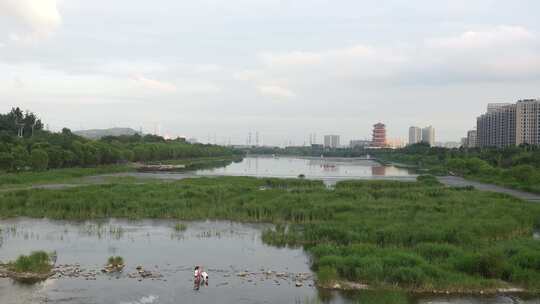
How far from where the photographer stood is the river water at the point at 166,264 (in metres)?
14.8

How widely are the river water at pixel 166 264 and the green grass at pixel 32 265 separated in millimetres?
720

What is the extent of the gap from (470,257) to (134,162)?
8211 centimetres

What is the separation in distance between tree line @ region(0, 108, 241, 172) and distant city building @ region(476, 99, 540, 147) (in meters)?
81.4

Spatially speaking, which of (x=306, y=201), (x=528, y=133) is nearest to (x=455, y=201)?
(x=306, y=201)

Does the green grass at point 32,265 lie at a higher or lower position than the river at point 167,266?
higher

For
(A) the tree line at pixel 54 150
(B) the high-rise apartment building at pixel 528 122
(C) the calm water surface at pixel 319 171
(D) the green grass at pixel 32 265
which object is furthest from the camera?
(B) the high-rise apartment building at pixel 528 122

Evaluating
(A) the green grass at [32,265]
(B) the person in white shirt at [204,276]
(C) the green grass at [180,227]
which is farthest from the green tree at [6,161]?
(B) the person in white shirt at [204,276]

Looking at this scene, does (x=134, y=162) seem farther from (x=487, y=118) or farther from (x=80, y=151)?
(x=487, y=118)

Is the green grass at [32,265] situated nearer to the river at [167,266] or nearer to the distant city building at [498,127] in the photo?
the river at [167,266]

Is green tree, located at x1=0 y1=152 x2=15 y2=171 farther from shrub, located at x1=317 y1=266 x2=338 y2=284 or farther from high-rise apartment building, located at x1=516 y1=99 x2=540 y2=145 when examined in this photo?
high-rise apartment building, located at x1=516 y1=99 x2=540 y2=145

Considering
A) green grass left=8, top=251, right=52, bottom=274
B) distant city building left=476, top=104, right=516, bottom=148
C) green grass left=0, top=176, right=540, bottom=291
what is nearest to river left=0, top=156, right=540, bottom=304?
green grass left=8, top=251, right=52, bottom=274

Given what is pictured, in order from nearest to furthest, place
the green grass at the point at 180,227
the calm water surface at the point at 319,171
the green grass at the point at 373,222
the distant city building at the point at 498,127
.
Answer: the green grass at the point at 373,222 → the green grass at the point at 180,227 → the calm water surface at the point at 319,171 → the distant city building at the point at 498,127

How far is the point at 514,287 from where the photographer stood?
15594mm

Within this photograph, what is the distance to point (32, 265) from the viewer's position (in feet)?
55.3
